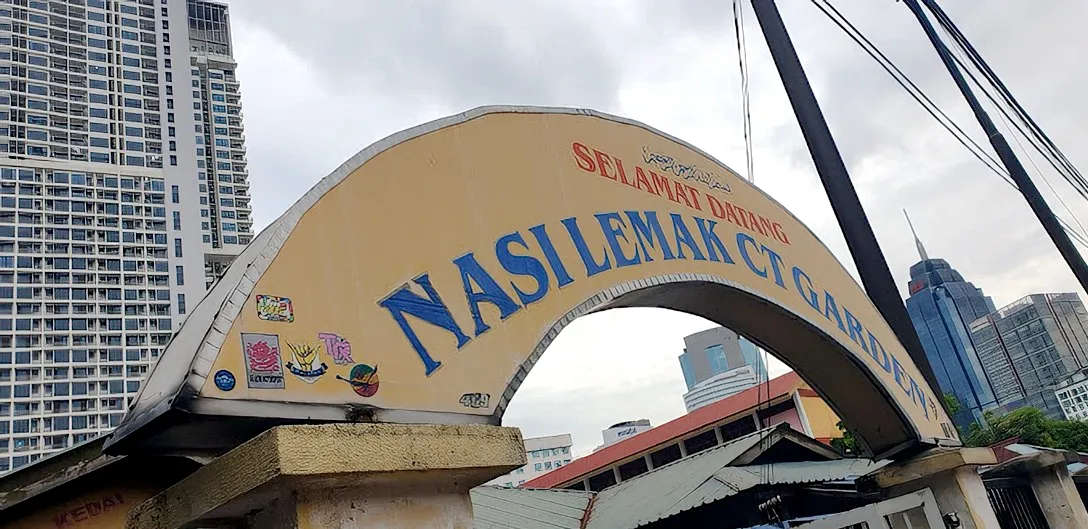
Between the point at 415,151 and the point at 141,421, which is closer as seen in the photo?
the point at 141,421

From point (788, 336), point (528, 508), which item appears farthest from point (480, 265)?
point (528, 508)

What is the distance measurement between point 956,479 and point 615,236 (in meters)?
3.36

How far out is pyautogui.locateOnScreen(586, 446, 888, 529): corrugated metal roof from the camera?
786 cm

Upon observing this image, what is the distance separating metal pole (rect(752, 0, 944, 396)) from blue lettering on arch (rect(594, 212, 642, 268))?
348cm

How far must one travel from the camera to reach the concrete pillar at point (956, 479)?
5.48 m

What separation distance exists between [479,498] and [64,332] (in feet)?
144

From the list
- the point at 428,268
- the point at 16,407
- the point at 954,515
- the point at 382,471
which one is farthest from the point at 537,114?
the point at 16,407

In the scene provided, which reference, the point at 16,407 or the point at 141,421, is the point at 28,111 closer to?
the point at 16,407

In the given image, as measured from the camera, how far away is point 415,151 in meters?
3.16

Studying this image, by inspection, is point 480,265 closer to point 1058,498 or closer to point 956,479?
point 956,479

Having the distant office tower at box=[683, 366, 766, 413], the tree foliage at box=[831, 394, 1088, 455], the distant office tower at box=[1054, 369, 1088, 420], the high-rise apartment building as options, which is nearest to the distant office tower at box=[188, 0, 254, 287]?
the high-rise apartment building

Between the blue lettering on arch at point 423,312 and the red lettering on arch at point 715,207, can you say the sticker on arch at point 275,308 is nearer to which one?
the blue lettering on arch at point 423,312

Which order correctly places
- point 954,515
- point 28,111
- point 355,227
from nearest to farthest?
point 355,227
point 954,515
point 28,111

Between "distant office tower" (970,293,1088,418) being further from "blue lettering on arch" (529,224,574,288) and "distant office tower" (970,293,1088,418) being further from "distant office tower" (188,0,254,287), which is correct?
"blue lettering on arch" (529,224,574,288)
